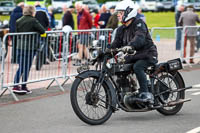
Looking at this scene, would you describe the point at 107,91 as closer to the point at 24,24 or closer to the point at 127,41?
the point at 127,41

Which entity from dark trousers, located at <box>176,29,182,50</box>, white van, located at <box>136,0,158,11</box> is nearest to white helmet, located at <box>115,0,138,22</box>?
dark trousers, located at <box>176,29,182,50</box>

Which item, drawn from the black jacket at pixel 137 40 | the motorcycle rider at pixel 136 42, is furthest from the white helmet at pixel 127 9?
the black jacket at pixel 137 40

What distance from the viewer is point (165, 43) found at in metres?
15.9

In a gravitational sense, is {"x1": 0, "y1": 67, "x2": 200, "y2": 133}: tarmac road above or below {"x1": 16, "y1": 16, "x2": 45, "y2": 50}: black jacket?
below

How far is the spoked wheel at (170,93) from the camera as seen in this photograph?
8.32 meters

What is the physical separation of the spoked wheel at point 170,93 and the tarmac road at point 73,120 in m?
0.11

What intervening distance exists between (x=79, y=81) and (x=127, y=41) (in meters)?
1.07

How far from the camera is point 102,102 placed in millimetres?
7723

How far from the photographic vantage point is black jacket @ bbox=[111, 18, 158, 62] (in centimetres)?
784

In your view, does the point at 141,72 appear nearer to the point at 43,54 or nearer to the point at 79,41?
the point at 43,54

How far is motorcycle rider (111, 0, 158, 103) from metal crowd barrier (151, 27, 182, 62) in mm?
6617

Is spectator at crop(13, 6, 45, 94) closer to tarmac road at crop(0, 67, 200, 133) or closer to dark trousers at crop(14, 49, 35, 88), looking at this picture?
dark trousers at crop(14, 49, 35, 88)

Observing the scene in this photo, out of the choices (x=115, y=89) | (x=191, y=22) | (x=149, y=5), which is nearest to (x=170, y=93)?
(x=115, y=89)

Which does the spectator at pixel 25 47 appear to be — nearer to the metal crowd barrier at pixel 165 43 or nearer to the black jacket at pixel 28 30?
the black jacket at pixel 28 30
